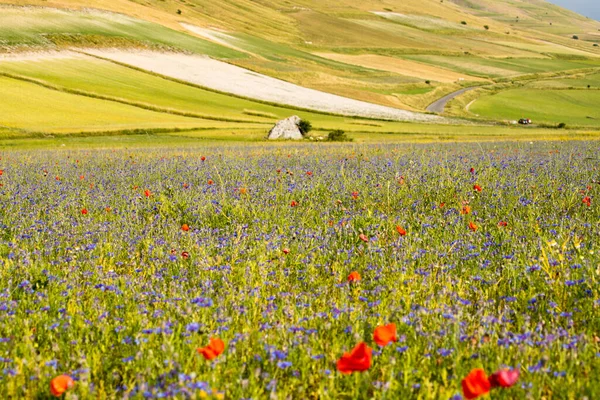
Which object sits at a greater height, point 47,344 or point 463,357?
point 463,357

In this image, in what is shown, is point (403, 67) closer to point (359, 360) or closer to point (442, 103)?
point (442, 103)

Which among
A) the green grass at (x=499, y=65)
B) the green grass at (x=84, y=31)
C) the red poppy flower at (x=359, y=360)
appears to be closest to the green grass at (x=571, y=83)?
the green grass at (x=499, y=65)

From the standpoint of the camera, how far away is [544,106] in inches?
3258

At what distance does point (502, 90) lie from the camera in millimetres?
99062

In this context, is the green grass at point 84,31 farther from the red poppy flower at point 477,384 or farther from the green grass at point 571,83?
the red poppy flower at point 477,384

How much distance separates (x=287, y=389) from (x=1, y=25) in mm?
79719

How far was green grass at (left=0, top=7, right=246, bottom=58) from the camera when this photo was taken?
225ft

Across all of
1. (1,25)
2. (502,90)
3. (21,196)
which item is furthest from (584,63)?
(21,196)

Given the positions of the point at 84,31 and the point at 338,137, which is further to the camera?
the point at 84,31

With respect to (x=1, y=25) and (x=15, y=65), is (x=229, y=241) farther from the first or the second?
(x=1, y=25)

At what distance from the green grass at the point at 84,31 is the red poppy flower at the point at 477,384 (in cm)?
7113

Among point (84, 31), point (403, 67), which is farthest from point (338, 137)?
point (403, 67)

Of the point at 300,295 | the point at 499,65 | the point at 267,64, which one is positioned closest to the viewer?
the point at 300,295

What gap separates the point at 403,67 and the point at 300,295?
11717 cm
